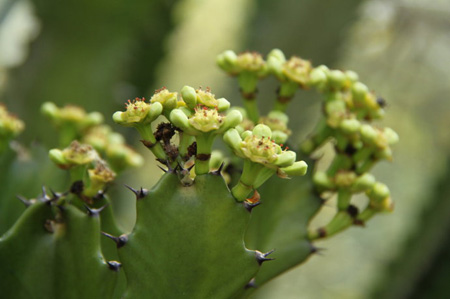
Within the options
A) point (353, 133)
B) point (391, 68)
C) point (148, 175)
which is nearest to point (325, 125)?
point (353, 133)

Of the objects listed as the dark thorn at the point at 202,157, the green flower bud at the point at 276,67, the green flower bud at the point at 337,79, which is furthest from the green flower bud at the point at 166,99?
the green flower bud at the point at 337,79

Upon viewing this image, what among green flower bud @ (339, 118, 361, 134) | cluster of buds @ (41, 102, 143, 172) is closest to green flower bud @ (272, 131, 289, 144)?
green flower bud @ (339, 118, 361, 134)

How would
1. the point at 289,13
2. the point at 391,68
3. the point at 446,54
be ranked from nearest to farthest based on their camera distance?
the point at 289,13, the point at 391,68, the point at 446,54

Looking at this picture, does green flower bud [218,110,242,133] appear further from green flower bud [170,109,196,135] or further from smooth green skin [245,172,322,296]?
smooth green skin [245,172,322,296]

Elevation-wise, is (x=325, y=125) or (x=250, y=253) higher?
(x=325, y=125)

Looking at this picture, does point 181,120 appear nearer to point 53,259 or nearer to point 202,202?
point 202,202

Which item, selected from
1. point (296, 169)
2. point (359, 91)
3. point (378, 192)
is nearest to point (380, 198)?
point (378, 192)

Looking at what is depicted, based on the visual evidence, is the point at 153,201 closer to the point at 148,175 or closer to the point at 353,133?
the point at 353,133

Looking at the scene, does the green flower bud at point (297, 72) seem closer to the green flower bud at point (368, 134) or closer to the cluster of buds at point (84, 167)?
the green flower bud at point (368, 134)
